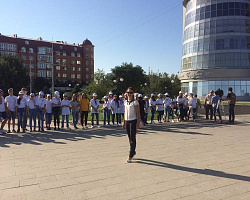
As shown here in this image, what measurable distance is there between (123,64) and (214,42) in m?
26.3

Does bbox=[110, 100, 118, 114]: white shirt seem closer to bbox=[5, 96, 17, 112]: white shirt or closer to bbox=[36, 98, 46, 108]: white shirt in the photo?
bbox=[36, 98, 46, 108]: white shirt

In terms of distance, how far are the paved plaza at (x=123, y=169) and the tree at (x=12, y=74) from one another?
35939 millimetres

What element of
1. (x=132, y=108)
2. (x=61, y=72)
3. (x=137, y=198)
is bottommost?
(x=137, y=198)

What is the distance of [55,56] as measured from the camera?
81188 millimetres

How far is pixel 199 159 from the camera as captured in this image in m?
6.03

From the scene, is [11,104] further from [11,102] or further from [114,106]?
[114,106]

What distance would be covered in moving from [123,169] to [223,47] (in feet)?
173

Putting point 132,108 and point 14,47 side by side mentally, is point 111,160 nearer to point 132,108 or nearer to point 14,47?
point 132,108

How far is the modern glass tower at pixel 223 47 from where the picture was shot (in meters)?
50.1

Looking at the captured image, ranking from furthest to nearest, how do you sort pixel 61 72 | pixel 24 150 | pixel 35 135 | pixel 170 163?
1. pixel 61 72
2. pixel 35 135
3. pixel 24 150
4. pixel 170 163

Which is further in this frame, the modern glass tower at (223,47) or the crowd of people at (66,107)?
the modern glass tower at (223,47)

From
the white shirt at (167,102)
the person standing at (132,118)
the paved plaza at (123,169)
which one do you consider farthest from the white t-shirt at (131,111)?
the white shirt at (167,102)

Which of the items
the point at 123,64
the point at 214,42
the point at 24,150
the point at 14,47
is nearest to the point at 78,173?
the point at 24,150

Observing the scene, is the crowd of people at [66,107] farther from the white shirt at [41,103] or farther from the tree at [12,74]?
the tree at [12,74]
